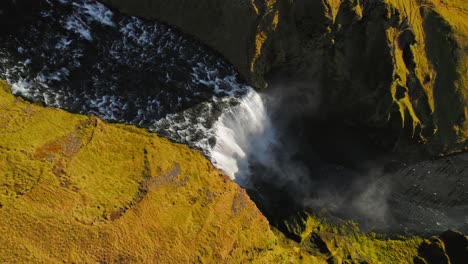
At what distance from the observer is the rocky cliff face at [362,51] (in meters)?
26.4

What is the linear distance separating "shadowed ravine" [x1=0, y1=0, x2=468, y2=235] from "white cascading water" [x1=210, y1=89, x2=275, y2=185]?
71 mm

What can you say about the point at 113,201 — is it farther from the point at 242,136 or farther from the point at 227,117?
the point at 242,136

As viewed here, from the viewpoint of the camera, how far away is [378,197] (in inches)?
1133

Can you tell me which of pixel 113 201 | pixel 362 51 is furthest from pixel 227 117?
pixel 362 51

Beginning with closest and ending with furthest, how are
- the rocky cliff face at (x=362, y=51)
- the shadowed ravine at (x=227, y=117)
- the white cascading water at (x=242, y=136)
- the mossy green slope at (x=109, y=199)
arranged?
the mossy green slope at (x=109, y=199), the shadowed ravine at (x=227, y=117), the white cascading water at (x=242, y=136), the rocky cliff face at (x=362, y=51)

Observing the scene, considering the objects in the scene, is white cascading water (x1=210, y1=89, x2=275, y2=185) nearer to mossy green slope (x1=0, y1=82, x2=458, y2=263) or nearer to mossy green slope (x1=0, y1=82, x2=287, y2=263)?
mossy green slope (x1=0, y1=82, x2=287, y2=263)

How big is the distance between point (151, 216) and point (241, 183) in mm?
8024

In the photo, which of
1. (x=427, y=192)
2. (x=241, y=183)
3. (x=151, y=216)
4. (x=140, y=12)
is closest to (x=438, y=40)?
(x=427, y=192)

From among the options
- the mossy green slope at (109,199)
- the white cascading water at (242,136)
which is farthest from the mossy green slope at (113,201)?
the white cascading water at (242,136)

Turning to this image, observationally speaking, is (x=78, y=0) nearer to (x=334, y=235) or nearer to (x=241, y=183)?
(x=241, y=183)

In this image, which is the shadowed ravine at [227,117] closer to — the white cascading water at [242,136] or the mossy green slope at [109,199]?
the white cascading water at [242,136]

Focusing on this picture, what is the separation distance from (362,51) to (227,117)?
10379 mm

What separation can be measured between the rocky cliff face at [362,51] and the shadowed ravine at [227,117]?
1191 millimetres

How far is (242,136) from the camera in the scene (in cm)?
2706
